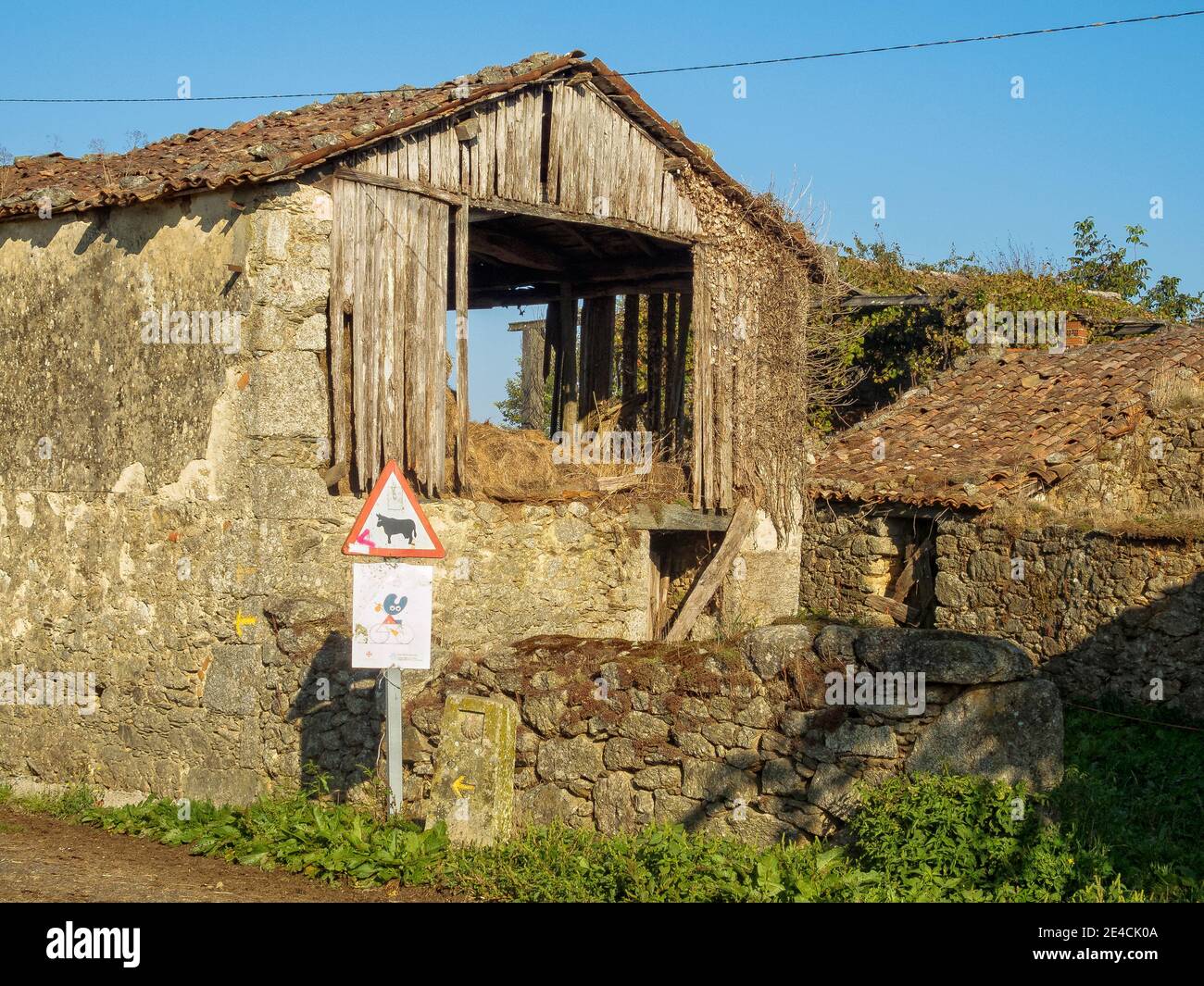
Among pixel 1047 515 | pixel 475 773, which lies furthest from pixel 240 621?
pixel 1047 515

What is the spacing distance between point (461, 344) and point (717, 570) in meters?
4.22

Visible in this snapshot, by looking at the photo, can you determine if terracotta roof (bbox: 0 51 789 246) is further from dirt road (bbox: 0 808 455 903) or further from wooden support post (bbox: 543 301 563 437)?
dirt road (bbox: 0 808 455 903)

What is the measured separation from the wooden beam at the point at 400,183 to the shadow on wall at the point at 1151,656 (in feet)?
23.9

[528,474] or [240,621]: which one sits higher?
[528,474]

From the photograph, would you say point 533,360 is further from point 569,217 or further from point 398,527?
point 398,527

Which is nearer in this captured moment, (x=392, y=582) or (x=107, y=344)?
(x=392, y=582)

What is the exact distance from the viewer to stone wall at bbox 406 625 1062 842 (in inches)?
266

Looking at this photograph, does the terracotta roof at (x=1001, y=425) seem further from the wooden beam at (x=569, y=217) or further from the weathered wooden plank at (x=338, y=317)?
the weathered wooden plank at (x=338, y=317)

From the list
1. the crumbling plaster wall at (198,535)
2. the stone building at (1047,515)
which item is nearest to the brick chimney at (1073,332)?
the stone building at (1047,515)

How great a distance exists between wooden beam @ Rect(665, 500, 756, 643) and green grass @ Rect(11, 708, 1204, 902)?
558cm

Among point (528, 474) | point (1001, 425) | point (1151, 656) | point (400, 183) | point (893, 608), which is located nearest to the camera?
point (400, 183)

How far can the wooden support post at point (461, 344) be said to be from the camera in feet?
34.2

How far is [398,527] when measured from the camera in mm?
7551

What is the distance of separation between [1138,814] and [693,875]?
3.19m
